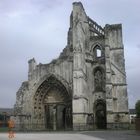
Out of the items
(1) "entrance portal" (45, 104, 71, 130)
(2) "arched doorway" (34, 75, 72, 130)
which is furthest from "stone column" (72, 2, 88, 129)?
(1) "entrance portal" (45, 104, 71, 130)

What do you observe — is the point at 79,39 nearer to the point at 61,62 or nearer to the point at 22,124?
the point at 61,62

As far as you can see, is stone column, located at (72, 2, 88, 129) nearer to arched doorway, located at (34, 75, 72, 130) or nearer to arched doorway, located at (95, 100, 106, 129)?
arched doorway, located at (95, 100, 106, 129)

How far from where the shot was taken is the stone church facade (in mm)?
43469

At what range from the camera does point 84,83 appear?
4262 centimetres

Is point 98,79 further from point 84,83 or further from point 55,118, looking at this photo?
point 55,118

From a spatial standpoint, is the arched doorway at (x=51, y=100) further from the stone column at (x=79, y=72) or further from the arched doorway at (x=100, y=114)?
the stone column at (x=79, y=72)

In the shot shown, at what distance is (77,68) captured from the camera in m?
41.6

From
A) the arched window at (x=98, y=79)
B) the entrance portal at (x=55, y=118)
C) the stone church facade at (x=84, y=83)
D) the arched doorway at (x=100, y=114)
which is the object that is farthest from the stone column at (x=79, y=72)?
the entrance portal at (x=55, y=118)

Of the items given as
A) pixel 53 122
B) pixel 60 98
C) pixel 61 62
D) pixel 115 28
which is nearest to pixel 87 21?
pixel 115 28

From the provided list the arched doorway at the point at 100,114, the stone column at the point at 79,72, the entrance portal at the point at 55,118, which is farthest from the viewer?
the entrance portal at the point at 55,118

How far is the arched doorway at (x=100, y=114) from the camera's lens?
147ft

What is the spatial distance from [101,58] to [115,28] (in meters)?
4.44

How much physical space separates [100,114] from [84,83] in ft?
20.0

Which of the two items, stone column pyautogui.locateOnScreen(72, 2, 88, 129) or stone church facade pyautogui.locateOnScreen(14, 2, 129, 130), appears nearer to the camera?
stone column pyautogui.locateOnScreen(72, 2, 88, 129)
